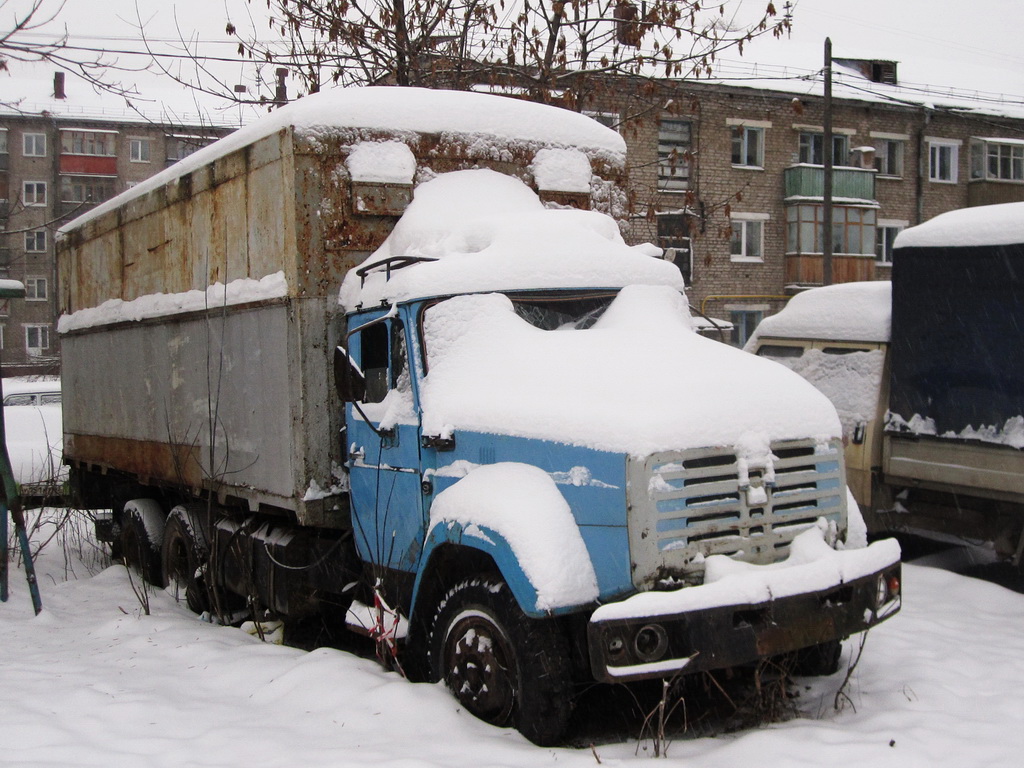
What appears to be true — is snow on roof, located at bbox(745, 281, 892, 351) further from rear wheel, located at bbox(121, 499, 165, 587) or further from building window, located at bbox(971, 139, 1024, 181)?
building window, located at bbox(971, 139, 1024, 181)

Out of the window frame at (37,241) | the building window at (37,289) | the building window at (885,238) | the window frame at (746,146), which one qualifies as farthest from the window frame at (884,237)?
the building window at (37,289)

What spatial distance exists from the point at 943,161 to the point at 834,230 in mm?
6905

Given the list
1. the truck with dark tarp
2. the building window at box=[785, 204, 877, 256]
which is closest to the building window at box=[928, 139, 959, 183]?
the building window at box=[785, 204, 877, 256]

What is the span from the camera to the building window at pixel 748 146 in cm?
3148

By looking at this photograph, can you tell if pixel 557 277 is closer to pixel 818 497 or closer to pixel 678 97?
pixel 818 497

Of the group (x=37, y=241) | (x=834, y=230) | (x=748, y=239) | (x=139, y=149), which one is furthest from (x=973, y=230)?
(x=37, y=241)

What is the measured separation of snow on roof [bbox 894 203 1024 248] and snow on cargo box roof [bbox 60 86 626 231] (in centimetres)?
282

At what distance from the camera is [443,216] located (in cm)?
597

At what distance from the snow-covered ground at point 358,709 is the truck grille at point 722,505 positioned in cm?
82

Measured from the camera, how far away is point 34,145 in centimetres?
4947

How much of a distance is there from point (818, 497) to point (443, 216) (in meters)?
2.70

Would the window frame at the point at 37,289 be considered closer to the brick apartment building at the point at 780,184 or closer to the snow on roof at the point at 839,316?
the brick apartment building at the point at 780,184

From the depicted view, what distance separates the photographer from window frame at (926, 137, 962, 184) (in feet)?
115

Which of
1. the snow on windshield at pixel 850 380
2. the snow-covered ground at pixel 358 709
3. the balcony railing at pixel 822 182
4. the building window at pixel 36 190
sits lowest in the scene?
the snow-covered ground at pixel 358 709
